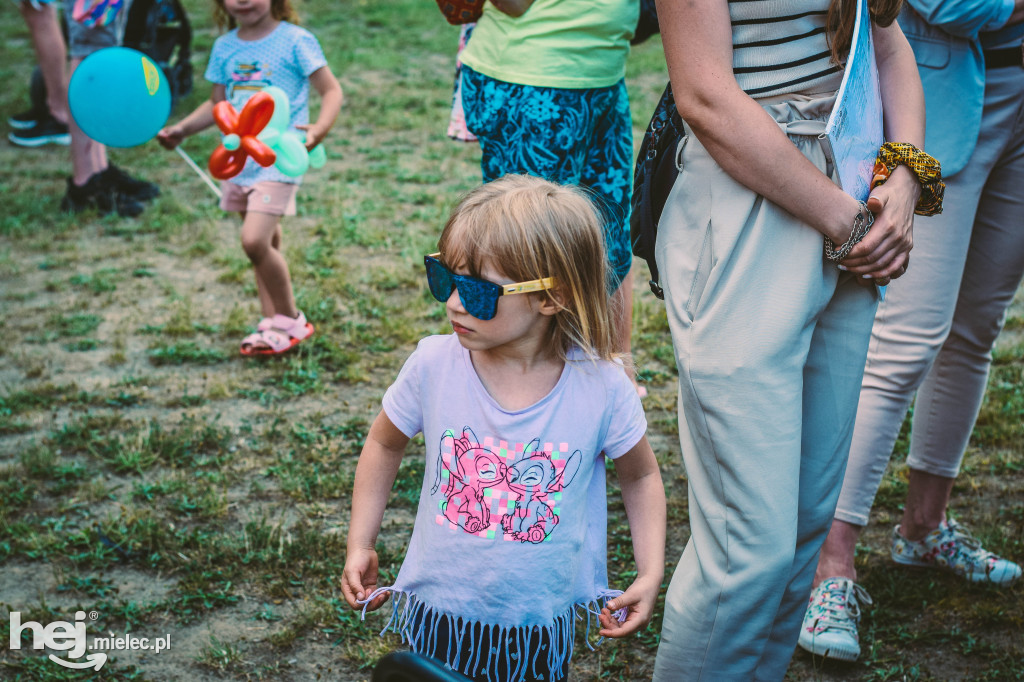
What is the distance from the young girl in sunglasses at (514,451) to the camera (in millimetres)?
1608

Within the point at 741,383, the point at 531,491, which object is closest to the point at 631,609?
the point at 531,491

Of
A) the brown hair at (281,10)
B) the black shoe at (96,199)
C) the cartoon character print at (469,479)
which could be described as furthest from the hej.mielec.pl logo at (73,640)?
the black shoe at (96,199)

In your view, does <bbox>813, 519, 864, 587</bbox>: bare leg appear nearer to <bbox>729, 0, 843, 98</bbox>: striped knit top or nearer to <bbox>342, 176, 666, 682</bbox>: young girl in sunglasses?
<bbox>342, 176, 666, 682</bbox>: young girl in sunglasses

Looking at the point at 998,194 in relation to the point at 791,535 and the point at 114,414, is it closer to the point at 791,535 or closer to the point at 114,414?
the point at 791,535

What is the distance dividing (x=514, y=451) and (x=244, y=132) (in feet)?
8.06

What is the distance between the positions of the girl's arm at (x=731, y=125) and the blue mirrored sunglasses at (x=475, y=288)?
383 millimetres

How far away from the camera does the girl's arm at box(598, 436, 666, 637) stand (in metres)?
1.61

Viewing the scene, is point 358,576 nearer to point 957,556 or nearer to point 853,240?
point 853,240

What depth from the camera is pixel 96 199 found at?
19.8 ft

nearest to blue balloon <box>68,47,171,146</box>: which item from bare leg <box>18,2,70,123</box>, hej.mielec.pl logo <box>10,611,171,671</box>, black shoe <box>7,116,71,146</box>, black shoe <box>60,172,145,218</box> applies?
hej.mielec.pl logo <box>10,611,171,671</box>

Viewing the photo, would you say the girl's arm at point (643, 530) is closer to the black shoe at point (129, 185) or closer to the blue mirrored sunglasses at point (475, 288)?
the blue mirrored sunglasses at point (475, 288)

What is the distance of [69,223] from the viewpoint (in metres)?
5.81

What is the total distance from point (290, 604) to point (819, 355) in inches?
63.2

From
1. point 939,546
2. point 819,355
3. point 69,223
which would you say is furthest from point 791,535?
point 69,223
